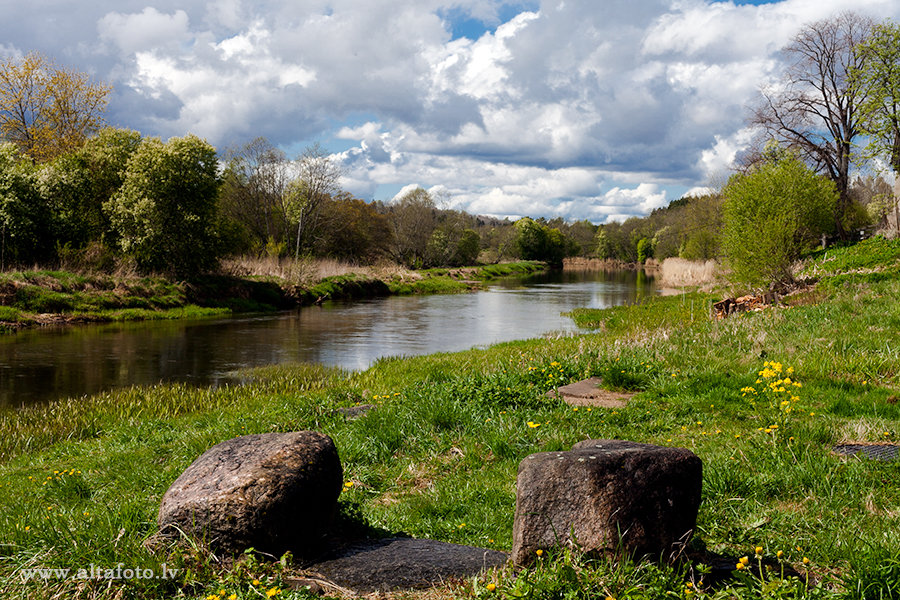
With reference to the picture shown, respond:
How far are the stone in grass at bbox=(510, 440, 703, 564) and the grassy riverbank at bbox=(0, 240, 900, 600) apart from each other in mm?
127

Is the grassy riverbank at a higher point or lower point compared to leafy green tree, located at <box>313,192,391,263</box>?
lower

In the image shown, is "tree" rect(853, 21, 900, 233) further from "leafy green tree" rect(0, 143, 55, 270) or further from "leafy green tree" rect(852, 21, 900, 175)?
"leafy green tree" rect(0, 143, 55, 270)

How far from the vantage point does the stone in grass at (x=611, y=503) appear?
10.4ft

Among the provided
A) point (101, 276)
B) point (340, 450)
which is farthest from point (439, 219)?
point (340, 450)

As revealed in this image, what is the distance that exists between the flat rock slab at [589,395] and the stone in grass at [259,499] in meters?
4.35

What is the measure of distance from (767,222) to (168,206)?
26017 millimetres

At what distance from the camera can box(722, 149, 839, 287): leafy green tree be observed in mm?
18875

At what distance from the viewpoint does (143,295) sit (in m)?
26.6

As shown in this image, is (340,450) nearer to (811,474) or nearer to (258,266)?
(811,474)

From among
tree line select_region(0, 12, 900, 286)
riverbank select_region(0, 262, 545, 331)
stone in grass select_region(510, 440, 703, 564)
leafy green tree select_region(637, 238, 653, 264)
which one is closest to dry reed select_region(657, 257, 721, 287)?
tree line select_region(0, 12, 900, 286)

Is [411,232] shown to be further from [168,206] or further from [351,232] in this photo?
[168,206]

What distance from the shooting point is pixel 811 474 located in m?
4.67

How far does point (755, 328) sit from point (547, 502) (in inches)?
370

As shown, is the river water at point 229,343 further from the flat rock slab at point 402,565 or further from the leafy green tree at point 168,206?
the flat rock slab at point 402,565
